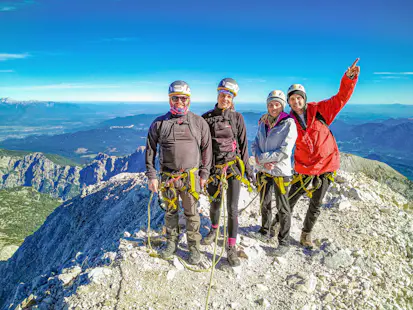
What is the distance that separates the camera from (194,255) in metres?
6.45

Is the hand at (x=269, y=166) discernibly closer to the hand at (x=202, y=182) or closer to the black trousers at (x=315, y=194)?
the black trousers at (x=315, y=194)

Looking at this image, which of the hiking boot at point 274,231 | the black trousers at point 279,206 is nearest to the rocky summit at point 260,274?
the hiking boot at point 274,231

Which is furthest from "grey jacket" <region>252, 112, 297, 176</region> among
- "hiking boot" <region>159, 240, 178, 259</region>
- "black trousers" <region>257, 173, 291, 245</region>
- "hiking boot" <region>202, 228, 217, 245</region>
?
"hiking boot" <region>159, 240, 178, 259</region>

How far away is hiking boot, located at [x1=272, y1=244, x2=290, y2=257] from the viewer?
6.86 metres

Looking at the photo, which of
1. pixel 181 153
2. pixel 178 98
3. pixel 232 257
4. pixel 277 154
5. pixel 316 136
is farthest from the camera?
pixel 316 136

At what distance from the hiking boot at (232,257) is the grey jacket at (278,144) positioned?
2.33m

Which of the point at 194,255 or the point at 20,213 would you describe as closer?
the point at 194,255

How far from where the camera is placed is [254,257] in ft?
22.2

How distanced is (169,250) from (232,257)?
1.73m

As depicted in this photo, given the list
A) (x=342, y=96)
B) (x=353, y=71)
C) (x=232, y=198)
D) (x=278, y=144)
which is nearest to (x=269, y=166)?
(x=278, y=144)

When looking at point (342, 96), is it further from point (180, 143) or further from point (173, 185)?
point (173, 185)

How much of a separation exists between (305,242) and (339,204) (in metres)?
3.57

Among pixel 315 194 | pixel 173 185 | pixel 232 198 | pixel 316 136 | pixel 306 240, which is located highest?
pixel 316 136

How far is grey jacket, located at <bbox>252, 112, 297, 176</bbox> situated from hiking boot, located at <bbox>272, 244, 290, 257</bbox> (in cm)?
217
